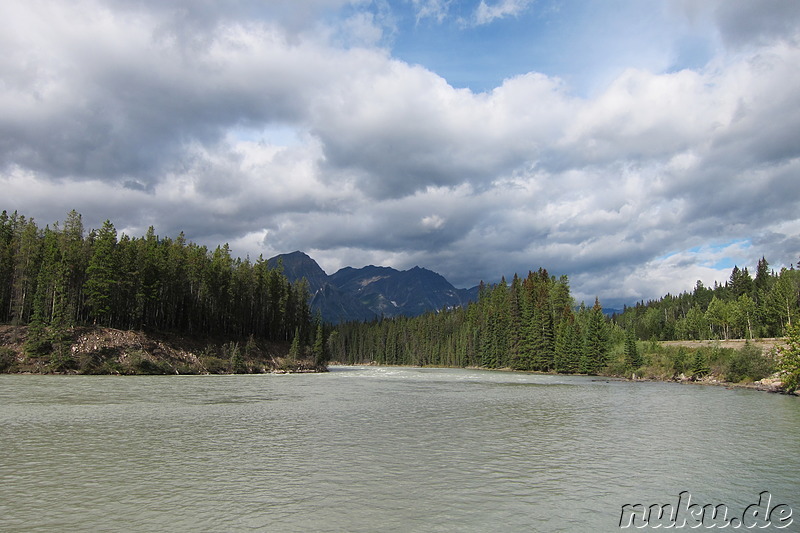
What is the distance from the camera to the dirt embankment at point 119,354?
73938mm

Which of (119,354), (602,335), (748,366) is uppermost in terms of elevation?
(602,335)

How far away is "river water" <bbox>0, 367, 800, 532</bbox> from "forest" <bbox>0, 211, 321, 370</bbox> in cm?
5416

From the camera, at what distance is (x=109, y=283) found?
87625 mm

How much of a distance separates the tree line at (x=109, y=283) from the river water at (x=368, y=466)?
54.7 meters

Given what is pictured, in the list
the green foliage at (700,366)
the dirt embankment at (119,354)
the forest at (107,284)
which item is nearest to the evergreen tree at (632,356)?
the green foliage at (700,366)

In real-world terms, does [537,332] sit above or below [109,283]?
below

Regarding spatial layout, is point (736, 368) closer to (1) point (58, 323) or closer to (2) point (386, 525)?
(2) point (386, 525)

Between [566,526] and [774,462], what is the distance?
15.2 metres

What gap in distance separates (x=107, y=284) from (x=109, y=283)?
43 centimetres

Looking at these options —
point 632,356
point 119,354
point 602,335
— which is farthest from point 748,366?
point 119,354

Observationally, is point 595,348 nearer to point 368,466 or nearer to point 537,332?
point 537,332

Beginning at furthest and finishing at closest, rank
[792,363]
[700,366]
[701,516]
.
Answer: [700,366] < [792,363] < [701,516]

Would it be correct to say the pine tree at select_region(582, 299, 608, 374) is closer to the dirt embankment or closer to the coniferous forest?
the coniferous forest

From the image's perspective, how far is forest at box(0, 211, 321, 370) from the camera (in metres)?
83.8
